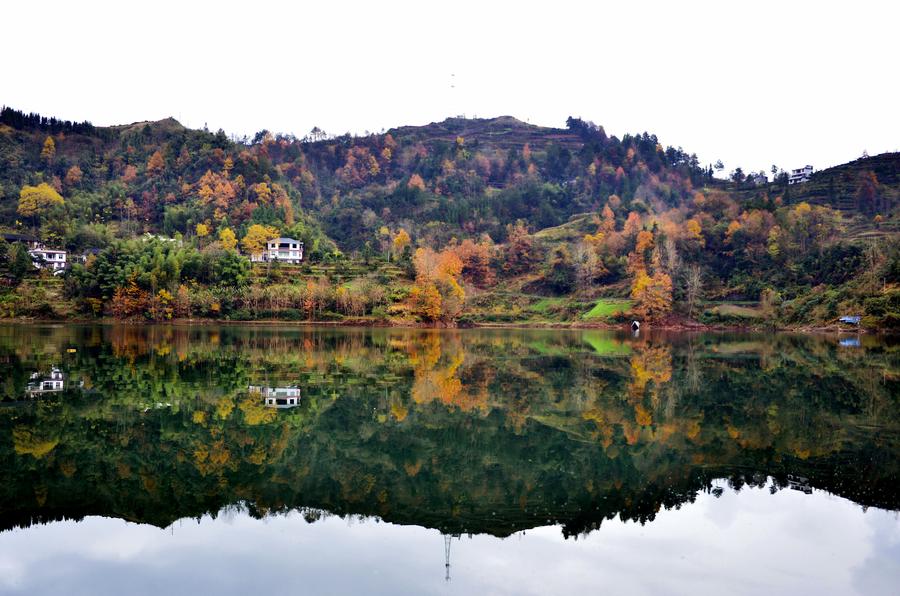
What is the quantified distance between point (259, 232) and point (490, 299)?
31.9 metres

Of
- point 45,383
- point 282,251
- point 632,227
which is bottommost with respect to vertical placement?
point 45,383

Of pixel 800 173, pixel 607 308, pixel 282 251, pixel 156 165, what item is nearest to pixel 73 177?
pixel 156 165

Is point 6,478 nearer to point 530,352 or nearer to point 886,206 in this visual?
point 530,352

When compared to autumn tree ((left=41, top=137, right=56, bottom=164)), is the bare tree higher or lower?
lower

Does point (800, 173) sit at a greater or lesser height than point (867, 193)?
greater

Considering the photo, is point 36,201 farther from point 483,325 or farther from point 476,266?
point 483,325

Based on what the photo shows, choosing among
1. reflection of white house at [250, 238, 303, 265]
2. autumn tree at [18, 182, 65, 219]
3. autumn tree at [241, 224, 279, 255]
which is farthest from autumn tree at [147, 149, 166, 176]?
reflection of white house at [250, 238, 303, 265]

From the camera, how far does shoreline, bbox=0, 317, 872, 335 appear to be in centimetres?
5941

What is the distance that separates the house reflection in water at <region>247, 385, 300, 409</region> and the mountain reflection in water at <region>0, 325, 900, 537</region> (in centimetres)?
14

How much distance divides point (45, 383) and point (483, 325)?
56146 mm

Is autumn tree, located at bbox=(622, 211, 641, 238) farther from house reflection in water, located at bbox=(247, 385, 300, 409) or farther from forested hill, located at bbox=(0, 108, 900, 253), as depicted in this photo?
house reflection in water, located at bbox=(247, 385, 300, 409)

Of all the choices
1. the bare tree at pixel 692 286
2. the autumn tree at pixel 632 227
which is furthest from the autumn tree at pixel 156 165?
the bare tree at pixel 692 286

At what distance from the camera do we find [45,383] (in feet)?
64.1

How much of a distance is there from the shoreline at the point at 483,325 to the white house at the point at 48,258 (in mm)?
17570
